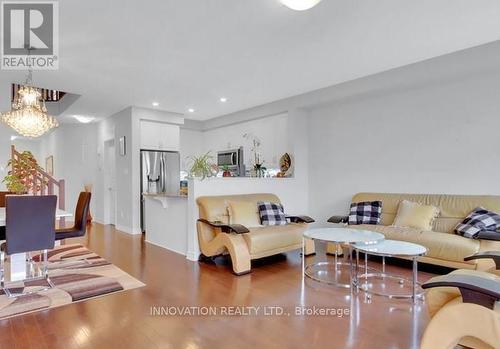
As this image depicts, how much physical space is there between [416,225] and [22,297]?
174 inches

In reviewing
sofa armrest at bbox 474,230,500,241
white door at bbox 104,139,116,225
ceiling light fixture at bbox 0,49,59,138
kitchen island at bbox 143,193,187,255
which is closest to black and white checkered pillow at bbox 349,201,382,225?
sofa armrest at bbox 474,230,500,241

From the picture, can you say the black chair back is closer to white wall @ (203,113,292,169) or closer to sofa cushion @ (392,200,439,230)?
white wall @ (203,113,292,169)

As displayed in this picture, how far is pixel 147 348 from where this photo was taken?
1.99 metres

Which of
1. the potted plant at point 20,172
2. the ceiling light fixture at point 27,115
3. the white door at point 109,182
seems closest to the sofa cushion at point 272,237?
the potted plant at point 20,172

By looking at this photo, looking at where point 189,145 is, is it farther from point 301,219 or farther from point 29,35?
point 29,35

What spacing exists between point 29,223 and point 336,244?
317 cm

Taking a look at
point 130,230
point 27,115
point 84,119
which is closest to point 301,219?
point 130,230

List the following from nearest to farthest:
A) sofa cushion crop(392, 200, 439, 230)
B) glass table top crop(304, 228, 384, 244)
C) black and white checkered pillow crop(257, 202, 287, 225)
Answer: glass table top crop(304, 228, 384, 244) < sofa cushion crop(392, 200, 439, 230) < black and white checkered pillow crop(257, 202, 287, 225)

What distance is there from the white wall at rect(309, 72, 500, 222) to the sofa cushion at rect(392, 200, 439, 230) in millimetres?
412

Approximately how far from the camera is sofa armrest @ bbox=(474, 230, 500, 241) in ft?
9.89

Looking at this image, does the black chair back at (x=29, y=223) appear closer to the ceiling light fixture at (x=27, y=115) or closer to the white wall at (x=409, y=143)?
the ceiling light fixture at (x=27, y=115)

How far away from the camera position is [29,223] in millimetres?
2920

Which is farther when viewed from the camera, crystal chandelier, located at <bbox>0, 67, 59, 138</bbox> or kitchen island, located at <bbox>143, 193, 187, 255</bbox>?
kitchen island, located at <bbox>143, 193, 187, 255</bbox>

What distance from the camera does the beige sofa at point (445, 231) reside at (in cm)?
314
